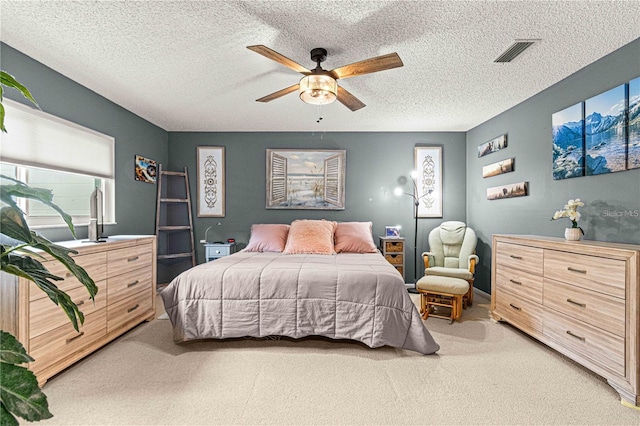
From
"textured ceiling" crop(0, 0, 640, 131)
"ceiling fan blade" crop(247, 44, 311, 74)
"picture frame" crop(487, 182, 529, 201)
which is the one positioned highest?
"textured ceiling" crop(0, 0, 640, 131)

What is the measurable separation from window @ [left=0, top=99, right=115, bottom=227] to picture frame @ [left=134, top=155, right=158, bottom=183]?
0.48 metres

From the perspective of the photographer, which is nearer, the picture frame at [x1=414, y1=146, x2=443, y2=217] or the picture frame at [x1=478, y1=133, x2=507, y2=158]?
the picture frame at [x1=478, y1=133, x2=507, y2=158]

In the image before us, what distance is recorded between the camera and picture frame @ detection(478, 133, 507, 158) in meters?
3.73

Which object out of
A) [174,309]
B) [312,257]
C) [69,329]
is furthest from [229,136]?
[69,329]

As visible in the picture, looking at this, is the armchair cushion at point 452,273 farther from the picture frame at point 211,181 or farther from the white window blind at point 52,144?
the white window blind at point 52,144

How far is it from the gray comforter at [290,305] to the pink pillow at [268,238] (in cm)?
126

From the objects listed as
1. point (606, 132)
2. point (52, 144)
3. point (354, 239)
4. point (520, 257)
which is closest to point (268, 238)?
point (354, 239)

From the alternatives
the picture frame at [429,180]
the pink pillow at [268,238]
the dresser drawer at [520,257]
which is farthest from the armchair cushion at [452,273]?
the pink pillow at [268,238]

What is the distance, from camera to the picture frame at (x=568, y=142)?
8.64ft

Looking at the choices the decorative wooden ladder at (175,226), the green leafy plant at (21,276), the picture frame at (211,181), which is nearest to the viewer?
the green leafy plant at (21,276)

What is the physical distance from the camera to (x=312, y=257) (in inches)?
130

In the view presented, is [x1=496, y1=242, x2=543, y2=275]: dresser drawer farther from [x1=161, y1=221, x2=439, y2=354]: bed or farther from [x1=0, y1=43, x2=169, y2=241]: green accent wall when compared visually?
[x1=0, y1=43, x2=169, y2=241]: green accent wall

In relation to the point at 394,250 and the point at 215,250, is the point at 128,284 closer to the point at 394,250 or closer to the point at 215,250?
the point at 215,250

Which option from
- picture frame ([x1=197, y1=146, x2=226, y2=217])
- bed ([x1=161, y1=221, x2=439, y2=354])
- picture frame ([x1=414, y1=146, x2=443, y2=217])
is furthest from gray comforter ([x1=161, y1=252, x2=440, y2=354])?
picture frame ([x1=414, y1=146, x2=443, y2=217])
